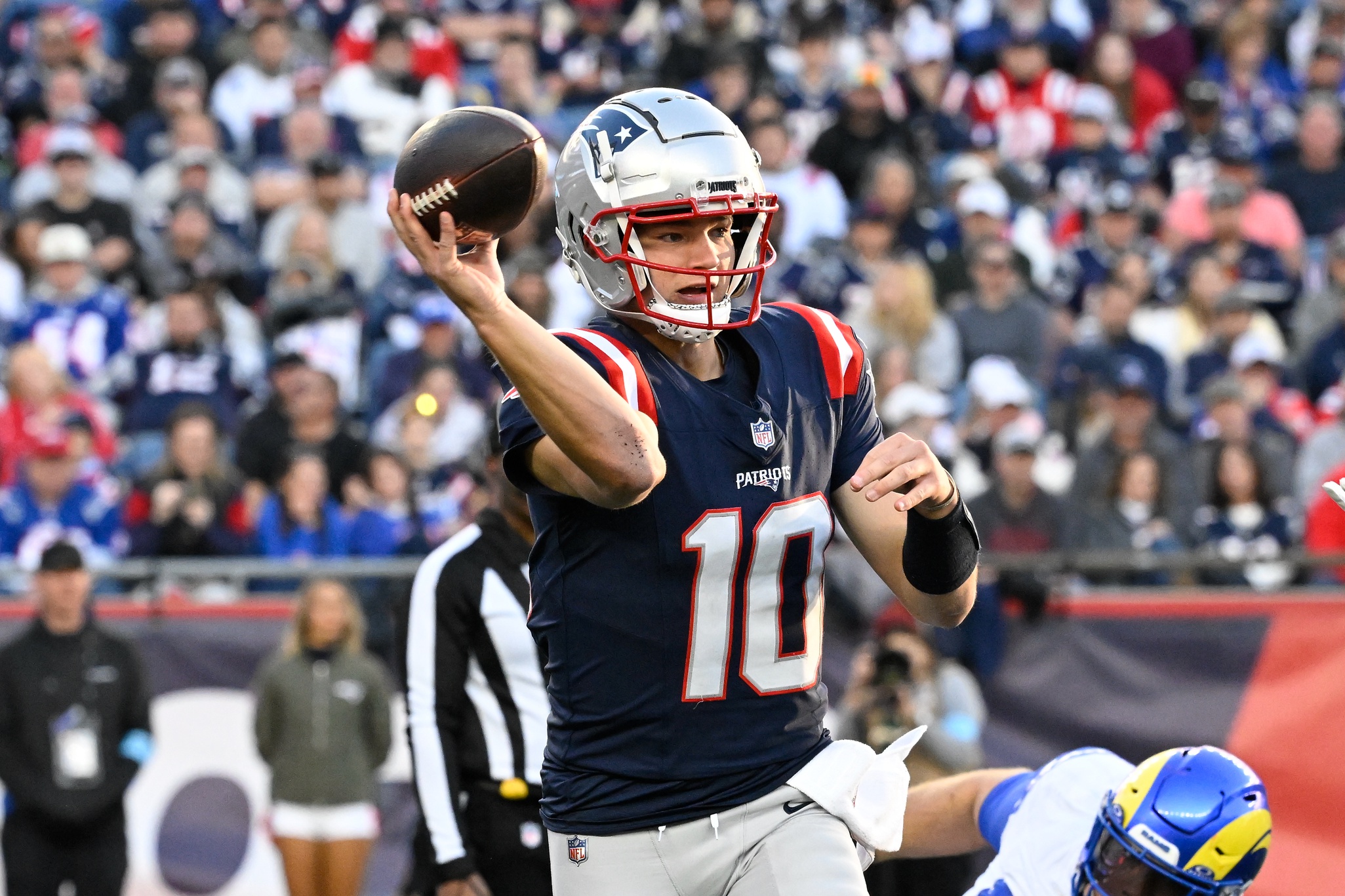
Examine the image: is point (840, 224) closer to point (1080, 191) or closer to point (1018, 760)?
point (1080, 191)

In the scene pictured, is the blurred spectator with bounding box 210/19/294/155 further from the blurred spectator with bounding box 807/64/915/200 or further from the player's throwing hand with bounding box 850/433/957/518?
the player's throwing hand with bounding box 850/433/957/518

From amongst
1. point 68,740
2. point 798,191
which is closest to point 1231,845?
point 68,740

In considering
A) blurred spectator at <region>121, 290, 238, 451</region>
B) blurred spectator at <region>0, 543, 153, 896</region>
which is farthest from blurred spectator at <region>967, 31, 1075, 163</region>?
blurred spectator at <region>0, 543, 153, 896</region>

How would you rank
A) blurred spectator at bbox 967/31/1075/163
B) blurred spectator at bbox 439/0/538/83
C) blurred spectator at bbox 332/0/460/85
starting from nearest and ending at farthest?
blurred spectator at bbox 967/31/1075/163, blurred spectator at bbox 332/0/460/85, blurred spectator at bbox 439/0/538/83

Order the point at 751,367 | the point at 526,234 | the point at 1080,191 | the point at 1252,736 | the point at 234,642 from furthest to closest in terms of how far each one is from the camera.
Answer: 1. the point at 1080,191
2. the point at 526,234
3. the point at 234,642
4. the point at 1252,736
5. the point at 751,367

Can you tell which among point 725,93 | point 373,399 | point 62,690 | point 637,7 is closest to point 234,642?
point 62,690

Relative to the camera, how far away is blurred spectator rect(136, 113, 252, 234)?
12.2 m

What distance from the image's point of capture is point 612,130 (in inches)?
135

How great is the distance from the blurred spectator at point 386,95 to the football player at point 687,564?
9.84m

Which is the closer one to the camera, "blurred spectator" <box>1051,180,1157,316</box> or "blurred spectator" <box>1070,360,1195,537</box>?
"blurred spectator" <box>1070,360,1195,537</box>

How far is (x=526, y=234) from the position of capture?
11375 mm

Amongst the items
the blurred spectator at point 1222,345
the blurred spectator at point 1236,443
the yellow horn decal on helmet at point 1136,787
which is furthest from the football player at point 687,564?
the blurred spectator at point 1222,345

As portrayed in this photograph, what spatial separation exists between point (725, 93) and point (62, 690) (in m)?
6.68

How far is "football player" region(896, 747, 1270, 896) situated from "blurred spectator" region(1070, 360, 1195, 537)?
16.0 ft
